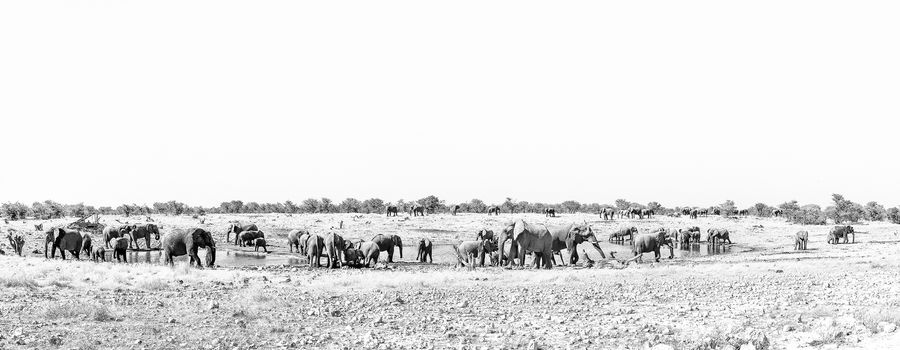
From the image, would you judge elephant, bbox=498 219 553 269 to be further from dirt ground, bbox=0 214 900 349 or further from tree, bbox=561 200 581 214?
tree, bbox=561 200 581 214

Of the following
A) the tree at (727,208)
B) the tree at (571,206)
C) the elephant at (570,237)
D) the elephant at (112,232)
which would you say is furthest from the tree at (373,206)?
the elephant at (570,237)

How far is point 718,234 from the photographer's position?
5003 cm

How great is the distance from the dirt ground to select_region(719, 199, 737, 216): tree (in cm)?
8065

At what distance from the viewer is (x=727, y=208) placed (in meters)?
105

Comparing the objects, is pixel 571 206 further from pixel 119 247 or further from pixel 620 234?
pixel 119 247

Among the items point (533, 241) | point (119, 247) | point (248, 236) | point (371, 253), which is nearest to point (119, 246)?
point (119, 247)

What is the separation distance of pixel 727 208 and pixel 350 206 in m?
55.3

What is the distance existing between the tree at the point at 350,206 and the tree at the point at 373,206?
0.78 metres

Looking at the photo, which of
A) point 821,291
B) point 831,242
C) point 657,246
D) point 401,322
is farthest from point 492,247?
point 831,242

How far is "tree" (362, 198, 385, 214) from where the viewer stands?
100 meters

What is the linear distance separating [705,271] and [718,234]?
27517 millimetres

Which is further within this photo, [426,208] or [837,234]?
[426,208]

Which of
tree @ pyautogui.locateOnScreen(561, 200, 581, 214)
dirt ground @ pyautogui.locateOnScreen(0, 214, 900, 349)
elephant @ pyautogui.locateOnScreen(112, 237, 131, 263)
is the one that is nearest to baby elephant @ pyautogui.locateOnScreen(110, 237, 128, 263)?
elephant @ pyautogui.locateOnScreen(112, 237, 131, 263)

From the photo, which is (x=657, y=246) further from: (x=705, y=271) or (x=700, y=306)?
(x=700, y=306)
